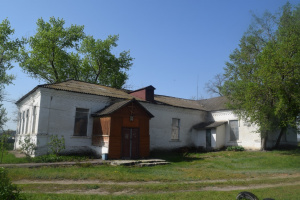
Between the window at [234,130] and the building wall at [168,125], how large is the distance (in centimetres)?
372

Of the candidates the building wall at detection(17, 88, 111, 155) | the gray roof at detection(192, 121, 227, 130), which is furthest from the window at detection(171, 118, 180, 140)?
the building wall at detection(17, 88, 111, 155)

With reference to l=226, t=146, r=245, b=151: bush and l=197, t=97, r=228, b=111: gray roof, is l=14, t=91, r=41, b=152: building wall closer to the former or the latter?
l=226, t=146, r=245, b=151: bush

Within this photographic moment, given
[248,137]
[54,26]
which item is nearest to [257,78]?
[248,137]

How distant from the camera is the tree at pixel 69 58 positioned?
33188 mm

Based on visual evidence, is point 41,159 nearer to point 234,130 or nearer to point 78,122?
point 78,122

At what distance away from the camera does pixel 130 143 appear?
18.1m

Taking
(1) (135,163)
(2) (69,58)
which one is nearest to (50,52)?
(2) (69,58)

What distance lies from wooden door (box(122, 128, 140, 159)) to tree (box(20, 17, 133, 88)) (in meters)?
20.6

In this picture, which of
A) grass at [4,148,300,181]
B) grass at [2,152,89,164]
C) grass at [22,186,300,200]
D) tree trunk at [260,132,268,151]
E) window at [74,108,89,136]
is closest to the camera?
grass at [22,186,300,200]

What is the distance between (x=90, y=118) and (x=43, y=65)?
1905 centimetres

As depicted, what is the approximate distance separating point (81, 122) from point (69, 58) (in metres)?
19.3

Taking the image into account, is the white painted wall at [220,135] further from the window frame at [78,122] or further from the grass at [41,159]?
the grass at [41,159]

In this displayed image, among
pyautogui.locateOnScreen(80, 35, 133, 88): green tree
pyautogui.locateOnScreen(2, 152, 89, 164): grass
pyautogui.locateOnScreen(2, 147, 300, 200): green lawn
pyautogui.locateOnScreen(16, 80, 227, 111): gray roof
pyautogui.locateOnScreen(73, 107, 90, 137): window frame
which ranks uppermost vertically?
pyautogui.locateOnScreen(80, 35, 133, 88): green tree

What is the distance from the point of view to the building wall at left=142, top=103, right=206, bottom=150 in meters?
22.7
